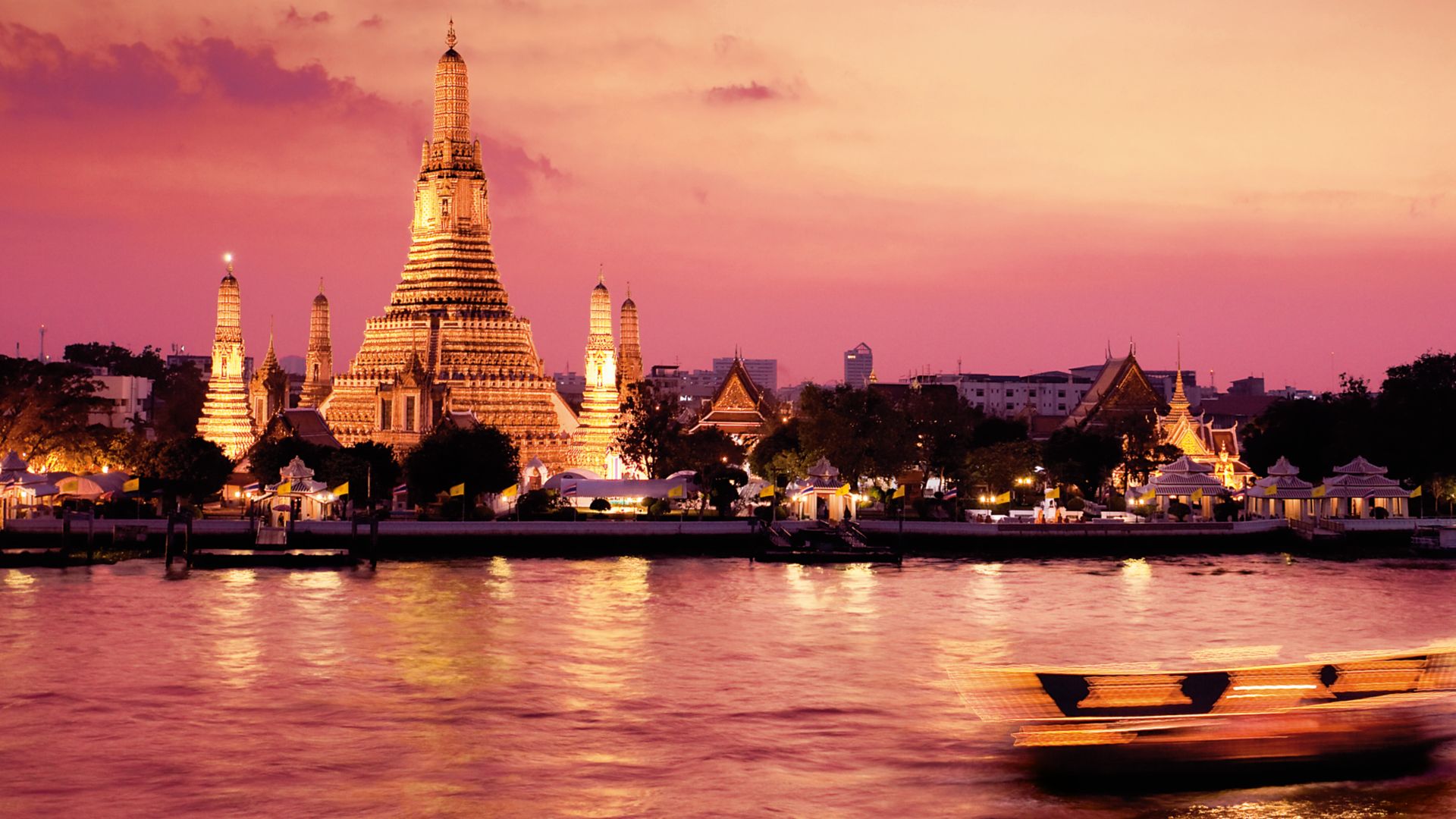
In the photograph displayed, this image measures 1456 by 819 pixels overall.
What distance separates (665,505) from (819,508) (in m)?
6.75

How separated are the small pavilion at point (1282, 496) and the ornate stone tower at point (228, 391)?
164ft

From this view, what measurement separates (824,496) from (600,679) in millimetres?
38309

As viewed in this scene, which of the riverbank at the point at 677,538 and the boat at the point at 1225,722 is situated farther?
the riverbank at the point at 677,538

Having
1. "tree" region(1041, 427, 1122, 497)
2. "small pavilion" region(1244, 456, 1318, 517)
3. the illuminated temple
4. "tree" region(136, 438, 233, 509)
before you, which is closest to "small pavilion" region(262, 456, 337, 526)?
"tree" region(136, 438, 233, 509)

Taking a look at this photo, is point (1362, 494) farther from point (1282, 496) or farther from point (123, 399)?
point (123, 399)

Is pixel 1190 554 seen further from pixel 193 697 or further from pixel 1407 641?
pixel 193 697

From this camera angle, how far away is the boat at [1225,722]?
28.6m

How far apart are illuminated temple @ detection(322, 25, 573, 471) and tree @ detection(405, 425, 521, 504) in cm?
903

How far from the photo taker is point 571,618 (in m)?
48.8

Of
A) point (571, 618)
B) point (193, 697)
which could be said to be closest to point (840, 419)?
point (571, 618)

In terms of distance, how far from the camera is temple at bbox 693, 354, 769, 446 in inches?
4690

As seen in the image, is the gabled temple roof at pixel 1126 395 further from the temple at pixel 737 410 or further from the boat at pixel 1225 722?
the boat at pixel 1225 722

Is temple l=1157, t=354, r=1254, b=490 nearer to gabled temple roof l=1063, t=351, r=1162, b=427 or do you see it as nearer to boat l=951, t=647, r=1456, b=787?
gabled temple roof l=1063, t=351, r=1162, b=427

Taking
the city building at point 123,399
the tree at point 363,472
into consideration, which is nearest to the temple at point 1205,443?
the tree at point 363,472
